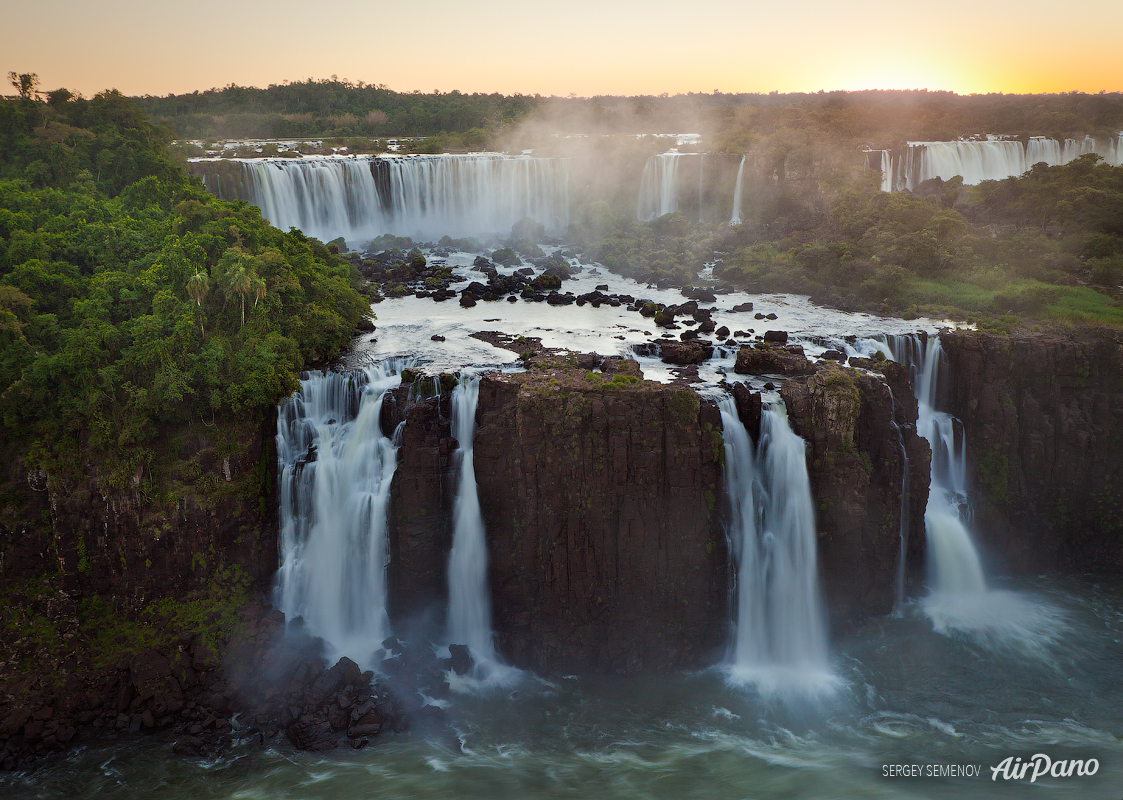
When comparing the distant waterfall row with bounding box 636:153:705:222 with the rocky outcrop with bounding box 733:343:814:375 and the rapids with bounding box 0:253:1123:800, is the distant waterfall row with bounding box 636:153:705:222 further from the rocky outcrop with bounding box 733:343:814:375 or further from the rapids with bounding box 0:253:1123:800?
the rapids with bounding box 0:253:1123:800

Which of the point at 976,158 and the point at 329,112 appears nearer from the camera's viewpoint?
the point at 976,158

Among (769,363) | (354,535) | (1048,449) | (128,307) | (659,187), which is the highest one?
(659,187)

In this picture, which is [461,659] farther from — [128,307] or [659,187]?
[659,187]

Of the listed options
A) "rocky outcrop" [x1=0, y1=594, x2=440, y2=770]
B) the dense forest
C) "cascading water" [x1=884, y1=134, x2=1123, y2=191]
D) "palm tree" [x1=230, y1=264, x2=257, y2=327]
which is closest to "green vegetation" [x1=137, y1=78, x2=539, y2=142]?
the dense forest

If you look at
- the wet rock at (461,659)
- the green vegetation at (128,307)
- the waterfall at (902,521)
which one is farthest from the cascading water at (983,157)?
the wet rock at (461,659)

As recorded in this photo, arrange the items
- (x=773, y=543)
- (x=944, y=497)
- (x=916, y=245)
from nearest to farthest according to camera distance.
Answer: (x=773, y=543) < (x=944, y=497) < (x=916, y=245)

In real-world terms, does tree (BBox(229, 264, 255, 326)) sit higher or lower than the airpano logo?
higher

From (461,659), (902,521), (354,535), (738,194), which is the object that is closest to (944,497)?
(902,521)
